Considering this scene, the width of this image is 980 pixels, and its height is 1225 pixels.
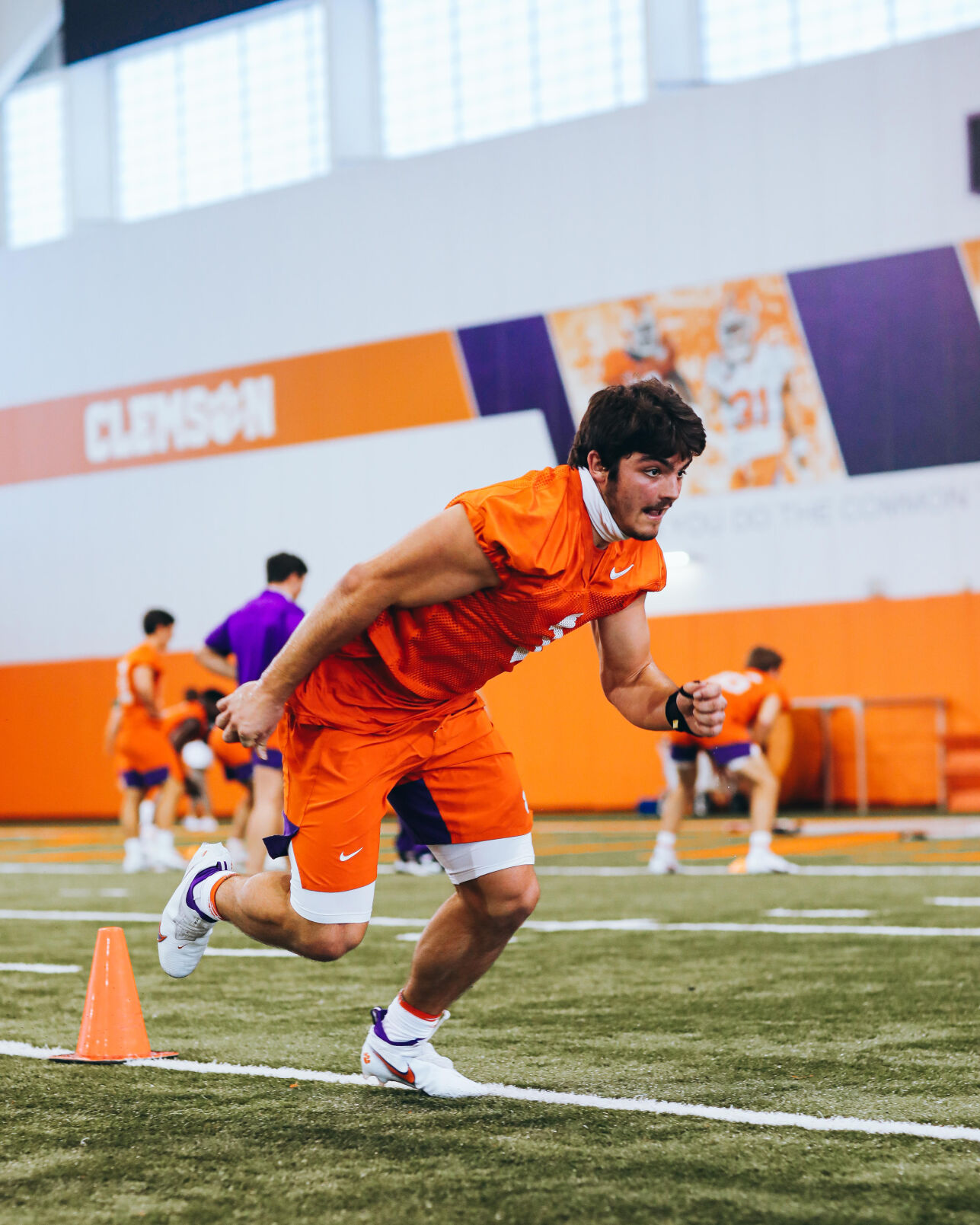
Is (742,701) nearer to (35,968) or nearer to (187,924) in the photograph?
(35,968)

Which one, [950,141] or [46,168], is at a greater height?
[46,168]

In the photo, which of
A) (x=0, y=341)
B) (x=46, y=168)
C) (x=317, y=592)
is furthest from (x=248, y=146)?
(x=317, y=592)

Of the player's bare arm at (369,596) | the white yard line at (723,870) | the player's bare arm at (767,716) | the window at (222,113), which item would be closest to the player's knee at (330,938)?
the player's bare arm at (369,596)

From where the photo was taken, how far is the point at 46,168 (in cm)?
2288

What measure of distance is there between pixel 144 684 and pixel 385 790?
831 centimetres

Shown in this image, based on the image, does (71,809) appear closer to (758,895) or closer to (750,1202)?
(758,895)

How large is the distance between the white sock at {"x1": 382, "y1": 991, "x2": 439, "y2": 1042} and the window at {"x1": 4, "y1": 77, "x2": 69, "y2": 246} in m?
20.6

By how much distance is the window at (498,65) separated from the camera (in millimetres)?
18781

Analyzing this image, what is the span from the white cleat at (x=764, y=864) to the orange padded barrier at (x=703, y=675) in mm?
6983

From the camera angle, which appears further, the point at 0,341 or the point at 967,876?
the point at 0,341

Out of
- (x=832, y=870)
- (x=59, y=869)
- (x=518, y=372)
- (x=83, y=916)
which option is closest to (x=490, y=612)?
(x=83, y=916)

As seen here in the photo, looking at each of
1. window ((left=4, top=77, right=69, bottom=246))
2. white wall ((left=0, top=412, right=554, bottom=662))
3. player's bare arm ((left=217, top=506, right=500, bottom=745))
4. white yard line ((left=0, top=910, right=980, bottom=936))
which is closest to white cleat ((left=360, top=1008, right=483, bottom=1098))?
player's bare arm ((left=217, top=506, right=500, bottom=745))

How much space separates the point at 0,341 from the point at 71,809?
7.05 m

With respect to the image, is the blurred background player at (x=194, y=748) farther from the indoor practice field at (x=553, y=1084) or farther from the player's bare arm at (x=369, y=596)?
the player's bare arm at (x=369, y=596)
